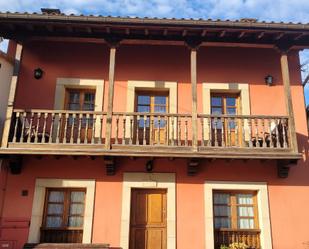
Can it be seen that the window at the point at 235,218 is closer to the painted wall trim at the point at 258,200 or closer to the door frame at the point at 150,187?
the painted wall trim at the point at 258,200

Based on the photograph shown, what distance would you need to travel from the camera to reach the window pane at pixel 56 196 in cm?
787

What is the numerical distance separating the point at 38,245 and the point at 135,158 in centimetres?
271

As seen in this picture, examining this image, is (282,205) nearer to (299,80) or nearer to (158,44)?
(299,80)

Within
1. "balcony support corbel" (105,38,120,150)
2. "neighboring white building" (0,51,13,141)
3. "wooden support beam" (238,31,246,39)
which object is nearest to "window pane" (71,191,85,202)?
"balcony support corbel" (105,38,120,150)

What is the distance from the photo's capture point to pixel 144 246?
760 centimetres

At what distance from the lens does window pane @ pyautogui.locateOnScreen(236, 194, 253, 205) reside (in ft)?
26.1

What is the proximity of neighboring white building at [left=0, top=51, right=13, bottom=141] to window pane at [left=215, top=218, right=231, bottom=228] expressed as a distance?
541 cm

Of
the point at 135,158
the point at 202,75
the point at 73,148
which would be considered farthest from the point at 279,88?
the point at 73,148

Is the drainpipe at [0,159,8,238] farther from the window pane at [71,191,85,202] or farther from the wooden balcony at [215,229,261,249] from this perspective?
the wooden balcony at [215,229,261,249]

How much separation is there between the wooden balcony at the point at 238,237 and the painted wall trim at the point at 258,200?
14 cm

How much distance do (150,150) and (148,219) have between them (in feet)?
5.58

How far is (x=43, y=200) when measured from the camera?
7738 millimetres

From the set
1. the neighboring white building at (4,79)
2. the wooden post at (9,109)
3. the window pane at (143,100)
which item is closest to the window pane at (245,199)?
the window pane at (143,100)

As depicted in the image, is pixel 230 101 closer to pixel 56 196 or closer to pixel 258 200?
→ pixel 258 200
